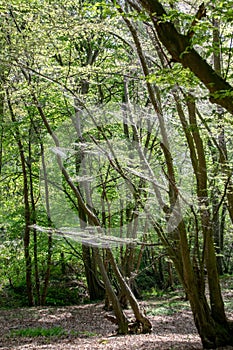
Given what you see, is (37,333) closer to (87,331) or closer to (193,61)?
(87,331)

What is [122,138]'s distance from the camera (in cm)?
1133

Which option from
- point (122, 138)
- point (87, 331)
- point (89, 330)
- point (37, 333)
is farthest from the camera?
point (122, 138)

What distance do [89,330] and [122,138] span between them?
17.0ft

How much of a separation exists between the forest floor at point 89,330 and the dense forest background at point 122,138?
0.62 m

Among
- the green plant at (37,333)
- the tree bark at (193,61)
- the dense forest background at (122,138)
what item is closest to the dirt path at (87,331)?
the green plant at (37,333)

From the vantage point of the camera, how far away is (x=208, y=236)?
19.6 ft

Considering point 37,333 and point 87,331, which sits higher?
point 37,333

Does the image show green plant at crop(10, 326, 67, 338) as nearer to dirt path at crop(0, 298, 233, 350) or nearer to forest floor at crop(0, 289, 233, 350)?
forest floor at crop(0, 289, 233, 350)

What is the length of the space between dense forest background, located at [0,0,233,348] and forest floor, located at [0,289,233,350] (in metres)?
0.62

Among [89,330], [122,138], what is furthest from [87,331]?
[122,138]

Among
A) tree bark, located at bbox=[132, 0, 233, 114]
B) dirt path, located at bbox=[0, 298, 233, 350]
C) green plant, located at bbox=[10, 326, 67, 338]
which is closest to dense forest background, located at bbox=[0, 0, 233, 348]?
tree bark, located at bbox=[132, 0, 233, 114]

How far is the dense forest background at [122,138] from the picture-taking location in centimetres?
468

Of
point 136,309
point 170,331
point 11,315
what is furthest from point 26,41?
point 11,315

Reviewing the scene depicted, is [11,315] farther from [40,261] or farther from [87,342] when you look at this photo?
[87,342]
